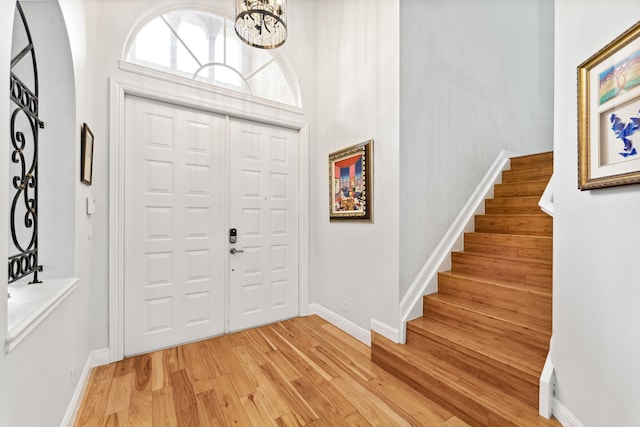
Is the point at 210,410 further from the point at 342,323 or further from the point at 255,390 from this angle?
the point at 342,323

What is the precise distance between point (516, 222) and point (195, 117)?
316cm

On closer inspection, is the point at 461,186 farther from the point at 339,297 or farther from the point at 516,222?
the point at 339,297

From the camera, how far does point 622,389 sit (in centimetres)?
115

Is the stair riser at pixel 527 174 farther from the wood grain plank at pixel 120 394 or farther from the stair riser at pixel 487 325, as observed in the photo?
the wood grain plank at pixel 120 394

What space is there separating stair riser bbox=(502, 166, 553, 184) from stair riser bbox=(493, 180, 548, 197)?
5.9 inches

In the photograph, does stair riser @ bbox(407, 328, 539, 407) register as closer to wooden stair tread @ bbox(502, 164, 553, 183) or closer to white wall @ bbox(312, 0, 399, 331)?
white wall @ bbox(312, 0, 399, 331)

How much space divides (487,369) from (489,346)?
0.17 metres

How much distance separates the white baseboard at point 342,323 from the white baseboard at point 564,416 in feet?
4.33

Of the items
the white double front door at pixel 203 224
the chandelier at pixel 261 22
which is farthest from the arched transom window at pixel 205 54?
the chandelier at pixel 261 22

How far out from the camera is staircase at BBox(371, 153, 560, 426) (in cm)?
158

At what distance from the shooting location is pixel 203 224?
2.65 m

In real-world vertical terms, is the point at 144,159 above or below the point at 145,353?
above

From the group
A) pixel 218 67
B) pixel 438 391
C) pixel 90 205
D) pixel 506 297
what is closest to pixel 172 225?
pixel 90 205

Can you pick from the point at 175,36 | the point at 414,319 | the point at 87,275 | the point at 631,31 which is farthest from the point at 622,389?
the point at 175,36
